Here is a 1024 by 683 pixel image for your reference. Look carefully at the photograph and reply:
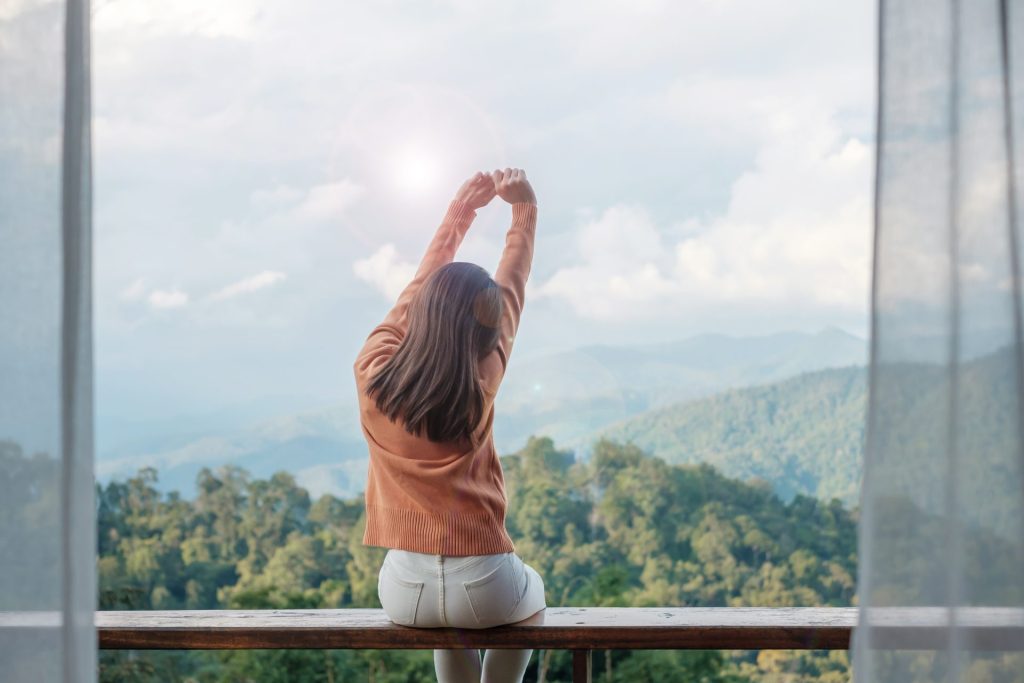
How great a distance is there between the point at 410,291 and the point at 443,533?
502 millimetres

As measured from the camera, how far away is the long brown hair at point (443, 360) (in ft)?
5.77

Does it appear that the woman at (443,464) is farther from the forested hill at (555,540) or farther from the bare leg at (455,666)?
the forested hill at (555,540)

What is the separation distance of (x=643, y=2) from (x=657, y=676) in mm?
4075

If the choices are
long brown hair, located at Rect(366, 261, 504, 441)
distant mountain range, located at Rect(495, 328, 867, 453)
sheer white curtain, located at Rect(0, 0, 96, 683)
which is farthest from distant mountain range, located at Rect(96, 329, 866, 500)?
sheer white curtain, located at Rect(0, 0, 96, 683)

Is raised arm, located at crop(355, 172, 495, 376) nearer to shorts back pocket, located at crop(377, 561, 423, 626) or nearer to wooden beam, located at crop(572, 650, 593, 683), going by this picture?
shorts back pocket, located at crop(377, 561, 423, 626)

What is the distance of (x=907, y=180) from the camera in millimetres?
1464

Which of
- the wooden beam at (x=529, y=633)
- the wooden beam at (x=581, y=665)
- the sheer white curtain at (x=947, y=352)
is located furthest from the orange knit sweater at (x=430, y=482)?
the sheer white curtain at (x=947, y=352)

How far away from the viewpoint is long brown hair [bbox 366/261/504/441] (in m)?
1.76

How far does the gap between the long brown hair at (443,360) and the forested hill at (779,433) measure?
3.81 m

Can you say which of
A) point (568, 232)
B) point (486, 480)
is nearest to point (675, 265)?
point (568, 232)

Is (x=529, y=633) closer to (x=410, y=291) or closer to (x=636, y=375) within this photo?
(x=410, y=291)

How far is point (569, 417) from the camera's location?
18.0ft

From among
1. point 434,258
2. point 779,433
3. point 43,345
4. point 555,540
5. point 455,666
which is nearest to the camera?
point 43,345

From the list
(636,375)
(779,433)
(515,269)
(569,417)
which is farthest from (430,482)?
(779,433)
